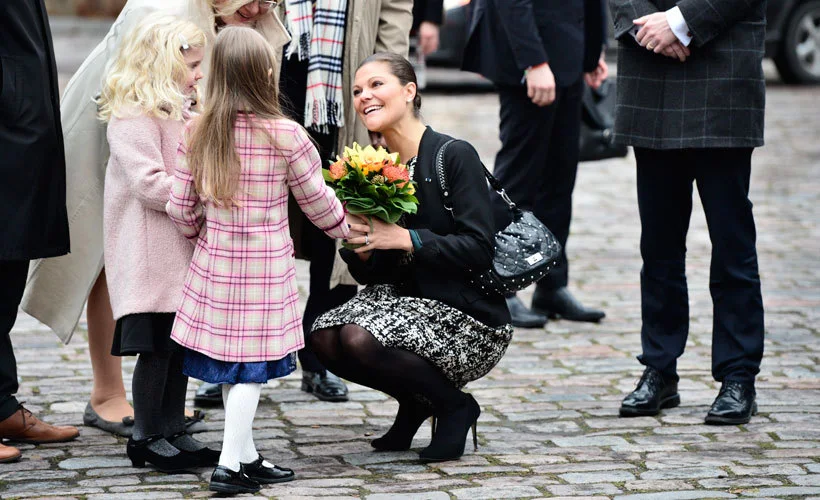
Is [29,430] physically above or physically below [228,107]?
below

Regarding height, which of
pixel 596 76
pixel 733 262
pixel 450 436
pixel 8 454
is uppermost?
pixel 596 76

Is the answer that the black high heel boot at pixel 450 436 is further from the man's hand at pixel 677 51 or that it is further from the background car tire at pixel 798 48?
the background car tire at pixel 798 48

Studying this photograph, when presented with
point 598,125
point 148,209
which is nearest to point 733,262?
point 148,209

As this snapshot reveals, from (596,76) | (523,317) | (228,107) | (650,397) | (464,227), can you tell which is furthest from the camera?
(596,76)

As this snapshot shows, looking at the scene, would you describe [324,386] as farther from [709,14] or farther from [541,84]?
[709,14]

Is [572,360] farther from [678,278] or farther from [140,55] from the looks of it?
[140,55]

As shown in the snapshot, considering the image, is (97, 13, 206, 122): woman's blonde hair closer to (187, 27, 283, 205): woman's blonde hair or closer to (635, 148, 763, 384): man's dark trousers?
(187, 27, 283, 205): woman's blonde hair

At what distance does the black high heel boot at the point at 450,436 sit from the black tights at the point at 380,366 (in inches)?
1.3

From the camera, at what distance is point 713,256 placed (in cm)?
473

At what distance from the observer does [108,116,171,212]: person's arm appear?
398cm

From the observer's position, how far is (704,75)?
15.1 feet

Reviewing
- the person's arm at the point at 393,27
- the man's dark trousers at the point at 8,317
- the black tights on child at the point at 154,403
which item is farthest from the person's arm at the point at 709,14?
the man's dark trousers at the point at 8,317

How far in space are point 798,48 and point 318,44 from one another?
1038 centimetres

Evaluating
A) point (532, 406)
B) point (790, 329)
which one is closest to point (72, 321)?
point (532, 406)
